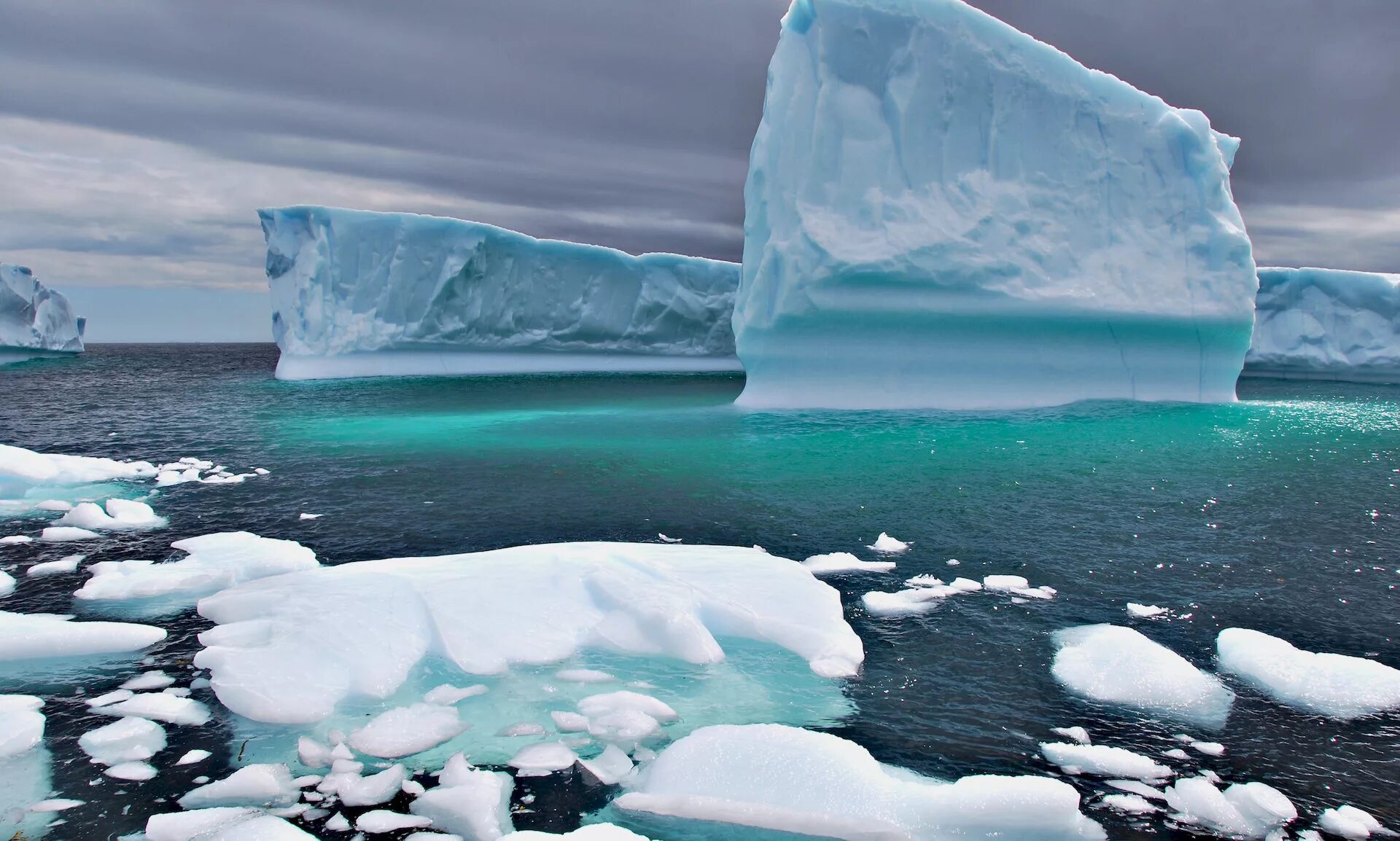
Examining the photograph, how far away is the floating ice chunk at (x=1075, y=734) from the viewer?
2.97 m

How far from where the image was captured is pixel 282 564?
15.8ft

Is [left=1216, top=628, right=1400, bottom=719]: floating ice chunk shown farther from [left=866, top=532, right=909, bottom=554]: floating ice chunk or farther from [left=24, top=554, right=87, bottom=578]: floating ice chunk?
[left=24, top=554, right=87, bottom=578]: floating ice chunk

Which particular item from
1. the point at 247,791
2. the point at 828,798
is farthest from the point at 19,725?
the point at 828,798

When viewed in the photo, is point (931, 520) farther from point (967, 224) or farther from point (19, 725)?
point (967, 224)

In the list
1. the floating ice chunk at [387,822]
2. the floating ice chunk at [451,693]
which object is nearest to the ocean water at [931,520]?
the floating ice chunk at [387,822]

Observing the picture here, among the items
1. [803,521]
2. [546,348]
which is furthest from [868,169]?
[546,348]

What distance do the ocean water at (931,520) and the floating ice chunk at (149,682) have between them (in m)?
0.11

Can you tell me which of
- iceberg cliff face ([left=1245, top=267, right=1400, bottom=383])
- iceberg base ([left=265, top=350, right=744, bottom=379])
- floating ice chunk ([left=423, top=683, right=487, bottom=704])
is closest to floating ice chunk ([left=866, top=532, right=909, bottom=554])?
floating ice chunk ([left=423, top=683, right=487, bottom=704])

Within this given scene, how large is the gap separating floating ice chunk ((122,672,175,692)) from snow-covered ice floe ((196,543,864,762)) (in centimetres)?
15

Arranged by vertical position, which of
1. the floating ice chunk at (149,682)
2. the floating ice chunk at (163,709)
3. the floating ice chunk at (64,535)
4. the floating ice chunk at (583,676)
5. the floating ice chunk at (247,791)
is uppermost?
the floating ice chunk at (583,676)

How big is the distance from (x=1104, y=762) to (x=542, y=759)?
1856 mm

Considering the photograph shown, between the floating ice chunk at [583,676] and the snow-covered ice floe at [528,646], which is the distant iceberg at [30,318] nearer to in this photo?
the snow-covered ice floe at [528,646]

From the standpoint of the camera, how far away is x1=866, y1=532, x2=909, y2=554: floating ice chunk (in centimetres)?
545

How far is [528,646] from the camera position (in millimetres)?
3680
